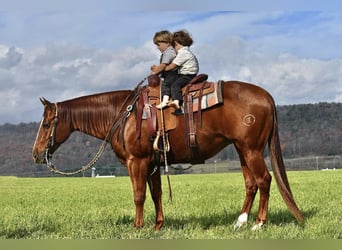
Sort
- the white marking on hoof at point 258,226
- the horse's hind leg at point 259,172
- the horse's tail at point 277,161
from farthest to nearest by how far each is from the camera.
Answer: the horse's tail at point 277,161 < the horse's hind leg at point 259,172 < the white marking on hoof at point 258,226

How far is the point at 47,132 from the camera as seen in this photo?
799cm

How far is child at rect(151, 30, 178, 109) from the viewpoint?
24.5 feet

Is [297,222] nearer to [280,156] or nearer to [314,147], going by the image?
[280,156]

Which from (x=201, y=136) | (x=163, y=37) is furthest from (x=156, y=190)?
(x=163, y=37)

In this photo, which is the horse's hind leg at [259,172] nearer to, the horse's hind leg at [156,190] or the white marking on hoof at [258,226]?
the white marking on hoof at [258,226]

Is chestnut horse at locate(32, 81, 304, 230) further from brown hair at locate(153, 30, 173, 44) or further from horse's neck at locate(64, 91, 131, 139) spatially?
brown hair at locate(153, 30, 173, 44)

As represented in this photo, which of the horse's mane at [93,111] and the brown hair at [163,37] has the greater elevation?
the brown hair at [163,37]

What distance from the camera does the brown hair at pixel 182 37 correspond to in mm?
7543

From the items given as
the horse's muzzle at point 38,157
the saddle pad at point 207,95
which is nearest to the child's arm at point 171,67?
the saddle pad at point 207,95

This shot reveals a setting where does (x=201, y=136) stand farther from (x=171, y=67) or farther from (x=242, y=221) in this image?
(x=242, y=221)

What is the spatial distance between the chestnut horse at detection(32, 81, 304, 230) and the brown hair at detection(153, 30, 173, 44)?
1.02m

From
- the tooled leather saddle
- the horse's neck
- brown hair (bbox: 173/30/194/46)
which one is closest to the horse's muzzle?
the horse's neck

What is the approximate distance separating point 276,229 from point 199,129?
6.22 feet

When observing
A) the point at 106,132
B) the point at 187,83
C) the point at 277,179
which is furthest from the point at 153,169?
the point at 277,179
